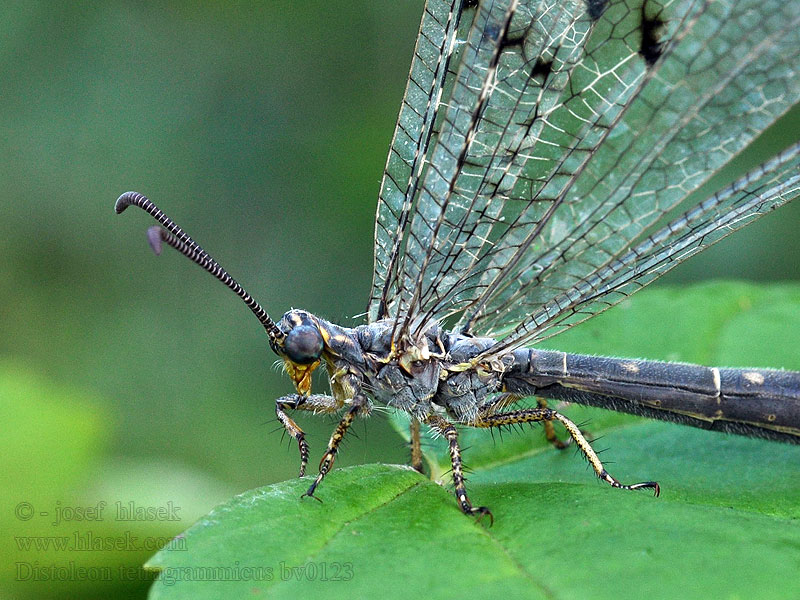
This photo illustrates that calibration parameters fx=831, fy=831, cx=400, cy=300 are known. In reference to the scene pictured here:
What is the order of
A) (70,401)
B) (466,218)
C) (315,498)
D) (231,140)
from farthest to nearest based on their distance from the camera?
(231,140) < (70,401) < (466,218) < (315,498)

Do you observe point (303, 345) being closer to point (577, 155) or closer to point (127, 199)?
point (127, 199)

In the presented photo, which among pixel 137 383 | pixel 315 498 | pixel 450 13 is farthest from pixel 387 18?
pixel 315 498

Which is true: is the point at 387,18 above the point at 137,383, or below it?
above

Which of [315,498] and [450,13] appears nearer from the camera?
[315,498]

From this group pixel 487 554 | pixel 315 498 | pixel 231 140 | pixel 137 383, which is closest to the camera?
pixel 487 554

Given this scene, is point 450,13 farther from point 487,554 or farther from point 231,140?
point 231,140

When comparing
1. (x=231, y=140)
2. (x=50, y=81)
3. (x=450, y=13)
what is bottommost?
(x=450, y=13)
